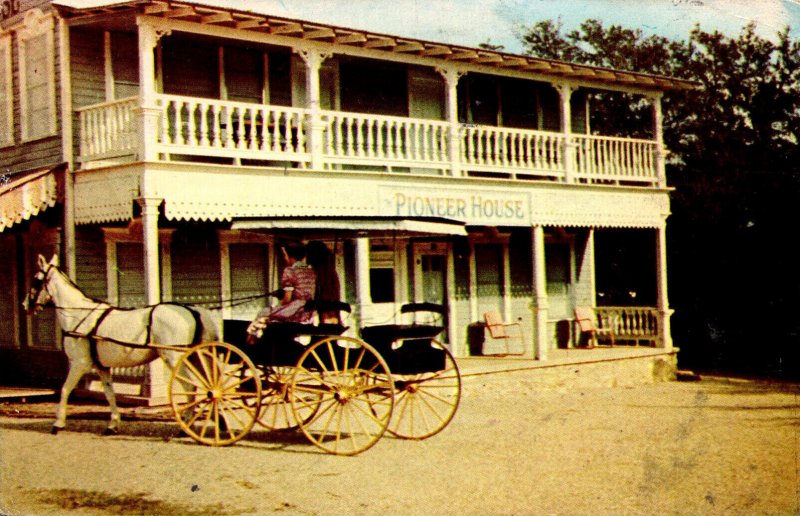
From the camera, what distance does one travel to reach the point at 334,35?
16.4 metres

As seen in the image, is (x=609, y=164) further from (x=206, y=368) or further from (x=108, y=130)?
(x=206, y=368)

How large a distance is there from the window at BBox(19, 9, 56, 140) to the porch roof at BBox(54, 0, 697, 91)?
97 centimetres

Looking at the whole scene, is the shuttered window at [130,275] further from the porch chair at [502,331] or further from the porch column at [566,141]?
the porch column at [566,141]

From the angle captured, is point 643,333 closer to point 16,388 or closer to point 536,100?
point 536,100

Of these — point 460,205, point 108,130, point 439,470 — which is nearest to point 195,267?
point 108,130

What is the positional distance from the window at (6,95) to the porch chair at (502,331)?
33.2 feet

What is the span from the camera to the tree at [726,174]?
28375 millimetres

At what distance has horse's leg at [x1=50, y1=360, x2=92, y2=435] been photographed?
12188 mm

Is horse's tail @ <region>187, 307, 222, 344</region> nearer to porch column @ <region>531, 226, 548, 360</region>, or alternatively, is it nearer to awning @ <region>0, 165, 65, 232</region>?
awning @ <region>0, 165, 65, 232</region>

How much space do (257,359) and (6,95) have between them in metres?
9.55

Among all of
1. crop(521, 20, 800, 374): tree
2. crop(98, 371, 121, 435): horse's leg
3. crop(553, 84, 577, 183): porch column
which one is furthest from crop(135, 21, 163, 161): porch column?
crop(521, 20, 800, 374): tree

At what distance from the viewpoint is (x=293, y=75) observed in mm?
18562

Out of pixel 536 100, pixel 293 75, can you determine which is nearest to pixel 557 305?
pixel 536 100

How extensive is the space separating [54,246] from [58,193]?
1.10 meters
